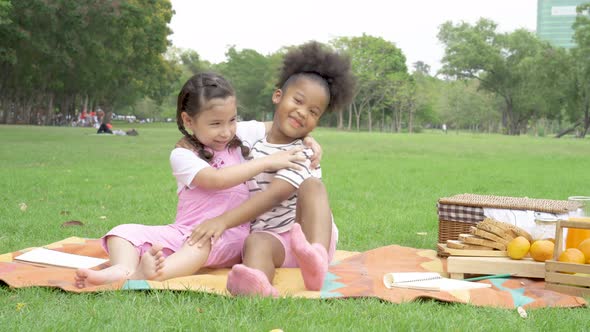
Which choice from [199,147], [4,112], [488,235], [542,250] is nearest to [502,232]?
[488,235]

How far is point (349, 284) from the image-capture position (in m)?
3.52

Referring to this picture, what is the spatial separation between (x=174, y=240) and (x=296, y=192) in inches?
29.3

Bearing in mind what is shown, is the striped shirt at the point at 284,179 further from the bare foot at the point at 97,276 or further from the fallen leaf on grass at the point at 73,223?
the fallen leaf on grass at the point at 73,223

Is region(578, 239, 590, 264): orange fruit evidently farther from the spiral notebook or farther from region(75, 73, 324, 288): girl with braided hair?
region(75, 73, 324, 288): girl with braided hair

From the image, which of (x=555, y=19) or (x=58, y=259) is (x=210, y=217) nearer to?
(x=58, y=259)

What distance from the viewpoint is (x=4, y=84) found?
3734 centimetres

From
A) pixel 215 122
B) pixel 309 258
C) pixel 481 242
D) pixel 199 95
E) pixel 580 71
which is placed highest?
pixel 580 71

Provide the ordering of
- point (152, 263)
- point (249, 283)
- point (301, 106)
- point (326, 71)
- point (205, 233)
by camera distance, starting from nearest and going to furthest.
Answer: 1. point (249, 283)
2. point (152, 263)
3. point (205, 233)
4. point (301, 106)
5. point (326, 71)

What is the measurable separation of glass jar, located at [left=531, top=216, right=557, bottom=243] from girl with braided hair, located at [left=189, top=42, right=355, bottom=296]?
4.41 feet

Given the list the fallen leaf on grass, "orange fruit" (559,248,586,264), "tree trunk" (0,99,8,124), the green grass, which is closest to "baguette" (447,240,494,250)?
"orange fruit" (559,248,586,264)

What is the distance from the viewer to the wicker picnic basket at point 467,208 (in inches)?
184

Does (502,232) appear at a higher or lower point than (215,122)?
lower

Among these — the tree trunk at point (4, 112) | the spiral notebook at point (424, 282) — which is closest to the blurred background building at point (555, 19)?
the tree trunk at point (4, 112)

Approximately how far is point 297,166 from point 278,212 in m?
0.34
